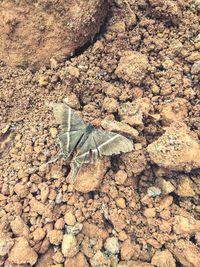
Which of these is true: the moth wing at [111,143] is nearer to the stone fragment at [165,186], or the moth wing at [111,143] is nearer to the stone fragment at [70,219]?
the stone fragment at [165,186]

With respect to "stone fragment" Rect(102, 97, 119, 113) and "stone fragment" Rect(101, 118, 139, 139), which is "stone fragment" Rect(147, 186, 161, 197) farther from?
"stone fragment" Rect(102, 97, 119, 113)

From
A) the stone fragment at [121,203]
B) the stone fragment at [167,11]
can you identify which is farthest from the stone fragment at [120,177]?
the stone fragment at [167,11]

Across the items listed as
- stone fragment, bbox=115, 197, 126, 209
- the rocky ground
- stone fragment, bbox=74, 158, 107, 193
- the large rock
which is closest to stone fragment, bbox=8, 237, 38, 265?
the rocky ground

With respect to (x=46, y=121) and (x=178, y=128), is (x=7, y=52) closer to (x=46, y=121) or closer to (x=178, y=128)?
(x=46, y=121)

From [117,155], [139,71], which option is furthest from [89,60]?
[117,155]

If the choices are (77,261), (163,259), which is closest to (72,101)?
(77,261)

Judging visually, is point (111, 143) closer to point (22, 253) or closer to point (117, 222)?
point (117, 222)
